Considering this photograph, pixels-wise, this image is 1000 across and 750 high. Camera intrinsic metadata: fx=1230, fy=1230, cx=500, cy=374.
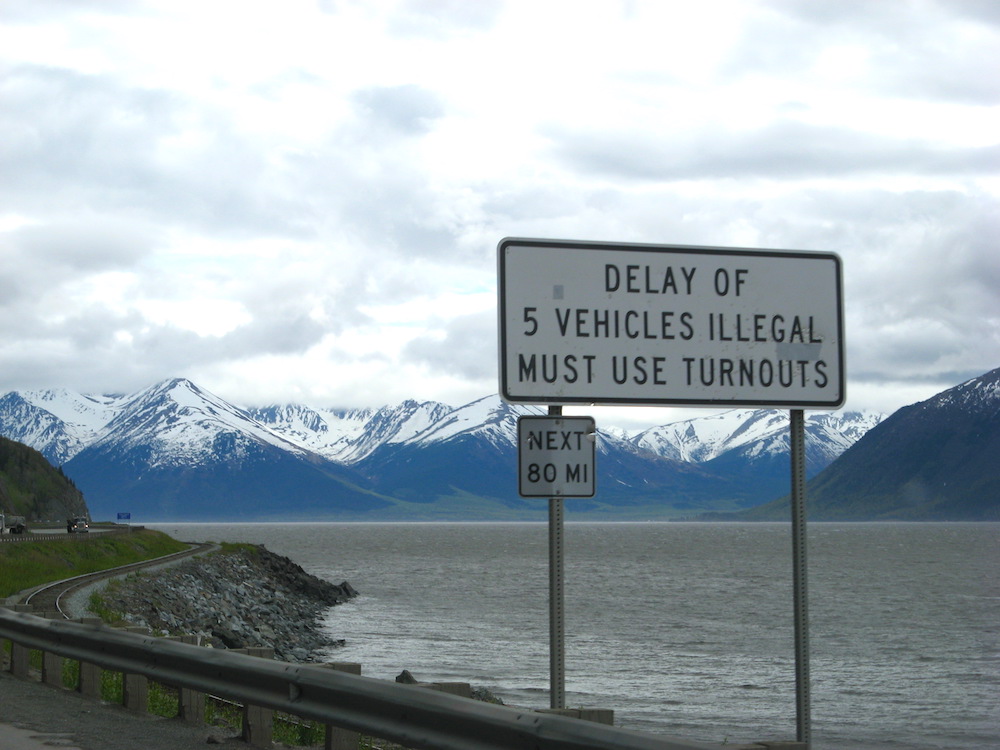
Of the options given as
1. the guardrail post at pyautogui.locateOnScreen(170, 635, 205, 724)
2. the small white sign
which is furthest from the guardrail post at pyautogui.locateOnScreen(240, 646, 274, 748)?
the small white sign

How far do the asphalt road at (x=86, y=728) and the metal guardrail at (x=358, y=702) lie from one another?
394 mm

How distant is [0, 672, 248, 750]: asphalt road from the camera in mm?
9312

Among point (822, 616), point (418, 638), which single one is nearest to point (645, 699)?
point (418, 638)

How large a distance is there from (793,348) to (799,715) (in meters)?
2.29

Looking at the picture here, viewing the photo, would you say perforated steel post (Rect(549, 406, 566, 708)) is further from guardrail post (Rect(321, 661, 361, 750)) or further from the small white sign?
guardrail post (Rect(321, 661, 361, 750))

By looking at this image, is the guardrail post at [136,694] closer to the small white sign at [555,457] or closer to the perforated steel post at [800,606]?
the small white sign at [555,457]

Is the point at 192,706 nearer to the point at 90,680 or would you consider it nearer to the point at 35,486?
the point at 90,680

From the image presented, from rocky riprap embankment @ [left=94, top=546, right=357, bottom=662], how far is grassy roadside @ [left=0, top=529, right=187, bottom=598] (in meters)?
2.85

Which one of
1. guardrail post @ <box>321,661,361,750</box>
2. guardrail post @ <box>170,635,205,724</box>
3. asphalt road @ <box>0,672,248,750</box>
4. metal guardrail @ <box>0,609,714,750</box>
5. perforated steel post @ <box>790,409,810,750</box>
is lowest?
asphalt road @ <box>0,672,248,750</box>

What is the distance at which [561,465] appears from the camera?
24.6 ft

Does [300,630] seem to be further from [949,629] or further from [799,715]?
[799,715]

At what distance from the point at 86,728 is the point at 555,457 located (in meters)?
5.17

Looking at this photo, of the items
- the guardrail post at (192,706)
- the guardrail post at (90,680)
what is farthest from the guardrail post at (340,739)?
the guardrail post at (90,680)

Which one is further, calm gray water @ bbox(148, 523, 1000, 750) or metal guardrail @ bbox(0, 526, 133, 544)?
metal guardrail @ bbox(0, 526, 133, 544)
